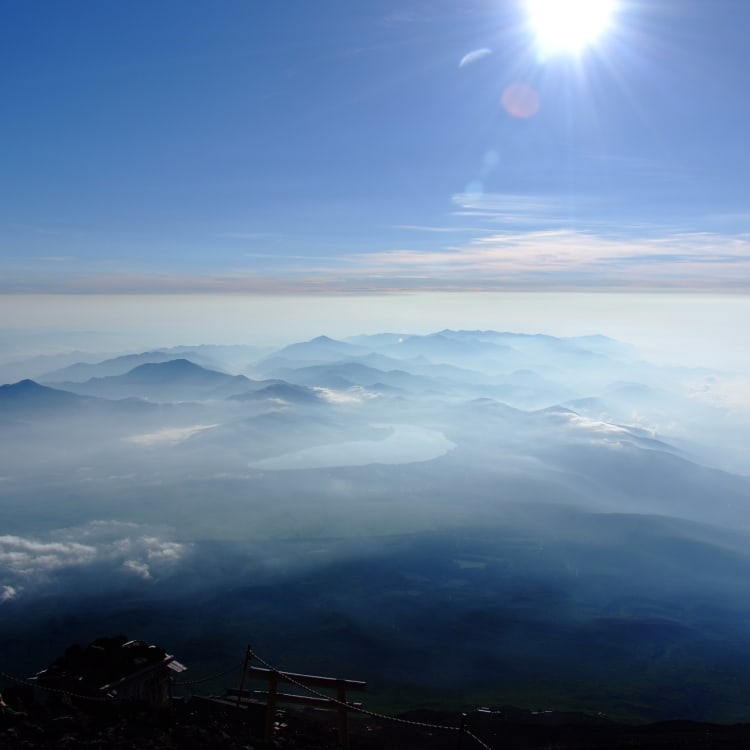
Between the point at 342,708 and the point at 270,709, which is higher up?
the point at 342,708

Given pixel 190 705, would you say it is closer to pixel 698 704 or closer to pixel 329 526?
pixel 698 704

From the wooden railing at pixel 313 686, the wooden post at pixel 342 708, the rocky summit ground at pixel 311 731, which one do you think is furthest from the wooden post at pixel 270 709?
the wooden post at pixel 342 708

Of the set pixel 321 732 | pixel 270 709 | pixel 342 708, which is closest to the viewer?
pixel 342 708

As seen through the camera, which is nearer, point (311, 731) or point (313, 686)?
point (313, 686)

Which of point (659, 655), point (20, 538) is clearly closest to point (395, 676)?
point (659, 655)

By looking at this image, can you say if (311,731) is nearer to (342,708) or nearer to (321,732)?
(321,732)

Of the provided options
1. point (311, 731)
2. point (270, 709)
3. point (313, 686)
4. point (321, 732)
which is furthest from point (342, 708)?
point (311, 731)

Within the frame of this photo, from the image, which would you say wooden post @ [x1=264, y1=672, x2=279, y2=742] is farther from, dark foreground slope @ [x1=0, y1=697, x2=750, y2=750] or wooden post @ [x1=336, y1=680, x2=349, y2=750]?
wooden post @ [x1=336, y1=680, x2=349, y2=750]

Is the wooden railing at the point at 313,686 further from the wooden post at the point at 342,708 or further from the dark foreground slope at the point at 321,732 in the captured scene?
the dark foreground slope at the point at 321,732
